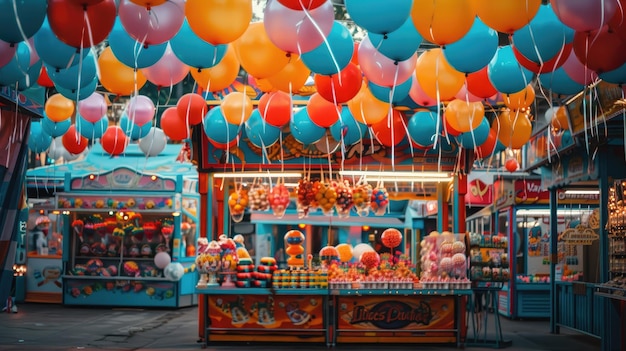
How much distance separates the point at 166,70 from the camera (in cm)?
852

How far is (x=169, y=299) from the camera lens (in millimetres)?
19000

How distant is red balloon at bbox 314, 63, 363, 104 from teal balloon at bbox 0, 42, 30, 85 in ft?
9.30

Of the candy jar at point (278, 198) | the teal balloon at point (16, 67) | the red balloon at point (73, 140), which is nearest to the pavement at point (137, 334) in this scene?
the candy jar at point (278, 198)

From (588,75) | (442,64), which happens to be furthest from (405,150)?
(588,75)

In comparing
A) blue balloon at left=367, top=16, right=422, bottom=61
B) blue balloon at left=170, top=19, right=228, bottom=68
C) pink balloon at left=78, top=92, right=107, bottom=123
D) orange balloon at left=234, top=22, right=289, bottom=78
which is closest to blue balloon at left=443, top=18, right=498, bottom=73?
blue balloon at left=367, top=16, right=422, bottom=61

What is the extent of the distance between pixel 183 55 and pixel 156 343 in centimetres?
691

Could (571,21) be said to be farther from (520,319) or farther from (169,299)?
(169,299)

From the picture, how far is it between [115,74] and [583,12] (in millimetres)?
4706

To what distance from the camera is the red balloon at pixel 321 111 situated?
32.2 feet

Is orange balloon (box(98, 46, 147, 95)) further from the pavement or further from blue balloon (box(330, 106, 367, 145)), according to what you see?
the pavement

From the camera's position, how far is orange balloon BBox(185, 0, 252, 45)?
6535 millimetres

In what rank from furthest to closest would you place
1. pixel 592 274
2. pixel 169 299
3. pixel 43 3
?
pixel 169 299, pixel 592 274, pixel 43 3

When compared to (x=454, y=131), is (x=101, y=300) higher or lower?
lower

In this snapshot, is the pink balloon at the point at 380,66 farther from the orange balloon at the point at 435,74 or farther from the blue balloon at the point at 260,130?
the blue balloon at the point at 260,130
